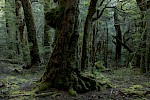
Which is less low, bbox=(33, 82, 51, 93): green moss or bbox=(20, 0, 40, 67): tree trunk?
bbox=(20, 0, 40, 67): tree trunk

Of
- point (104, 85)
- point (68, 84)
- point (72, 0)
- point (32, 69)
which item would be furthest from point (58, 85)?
point (32, 69)

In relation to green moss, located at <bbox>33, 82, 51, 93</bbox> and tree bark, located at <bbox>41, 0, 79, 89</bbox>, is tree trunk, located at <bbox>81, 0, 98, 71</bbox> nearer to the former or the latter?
tree bark, located at <bbox>41, 0, 79, 89</bbox>

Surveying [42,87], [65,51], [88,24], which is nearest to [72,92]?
[42,87]

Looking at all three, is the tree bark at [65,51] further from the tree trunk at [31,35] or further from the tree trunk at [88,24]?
the tree trunk at [31,35]

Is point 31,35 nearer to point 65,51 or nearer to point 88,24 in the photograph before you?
point 88,24

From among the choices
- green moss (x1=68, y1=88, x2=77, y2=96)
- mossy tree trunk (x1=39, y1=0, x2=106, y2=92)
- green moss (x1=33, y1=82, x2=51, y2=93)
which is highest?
mossy tree trunk (x1=39, y1=0, x2=106, y2=92)

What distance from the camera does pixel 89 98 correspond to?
8859mm

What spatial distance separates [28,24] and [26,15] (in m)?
0.58

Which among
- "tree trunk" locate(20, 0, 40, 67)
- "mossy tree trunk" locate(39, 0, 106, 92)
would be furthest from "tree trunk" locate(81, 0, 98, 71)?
"tree trunk" locate(20, 0, 40, 67)

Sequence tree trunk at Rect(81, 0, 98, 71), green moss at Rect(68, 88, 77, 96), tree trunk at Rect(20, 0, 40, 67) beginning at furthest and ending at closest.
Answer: tree trunk at Rect(20, 0, 40, 67) → tree trunk at Rect(81, 0, 98, 71) → green moss at Rect(68, 88, 77, 96)

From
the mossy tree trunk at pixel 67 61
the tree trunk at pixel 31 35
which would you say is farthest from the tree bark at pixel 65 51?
the tree trunk at pixel 31 35

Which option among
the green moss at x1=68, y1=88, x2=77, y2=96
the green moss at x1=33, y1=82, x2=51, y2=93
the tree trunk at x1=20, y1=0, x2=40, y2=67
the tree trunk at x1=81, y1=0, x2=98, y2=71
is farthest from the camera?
the tree trunk at x1=20, y1=0, x2=40, y2=67

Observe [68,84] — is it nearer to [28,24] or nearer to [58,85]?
[58,85]

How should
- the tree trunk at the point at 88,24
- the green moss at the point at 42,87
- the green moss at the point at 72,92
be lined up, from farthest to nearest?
1. the tree trunk at the point at 88,24
2. the green moss at the point at 42,87
3. the green moss at the point at 72,92
